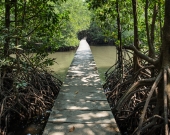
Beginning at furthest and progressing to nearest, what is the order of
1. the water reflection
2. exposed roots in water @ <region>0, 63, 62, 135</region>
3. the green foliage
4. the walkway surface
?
the water reflection → the green foliage → exposed roots in water @ <region>0, 63, 62, 135</region> → the walkway surface

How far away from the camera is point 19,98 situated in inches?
173

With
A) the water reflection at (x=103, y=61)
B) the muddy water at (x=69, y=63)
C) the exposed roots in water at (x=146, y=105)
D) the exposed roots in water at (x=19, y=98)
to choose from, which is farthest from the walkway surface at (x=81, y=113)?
the water reflection at (x=103, y=61)

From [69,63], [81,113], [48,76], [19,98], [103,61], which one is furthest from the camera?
[103,61]

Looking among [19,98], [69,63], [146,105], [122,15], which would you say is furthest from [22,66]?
[69,63]

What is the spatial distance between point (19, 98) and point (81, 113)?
1662 mm

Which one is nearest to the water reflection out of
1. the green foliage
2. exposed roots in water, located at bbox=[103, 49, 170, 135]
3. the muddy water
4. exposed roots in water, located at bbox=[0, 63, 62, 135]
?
the muddy water

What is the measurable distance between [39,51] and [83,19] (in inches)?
821

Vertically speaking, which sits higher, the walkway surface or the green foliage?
the green foliage

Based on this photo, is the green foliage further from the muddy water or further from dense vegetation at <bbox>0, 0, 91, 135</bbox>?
the muddy water

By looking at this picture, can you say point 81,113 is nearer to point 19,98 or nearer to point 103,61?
point 19,98

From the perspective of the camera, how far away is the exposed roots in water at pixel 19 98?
402cm

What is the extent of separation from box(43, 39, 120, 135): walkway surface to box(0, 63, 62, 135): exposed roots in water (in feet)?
2.29

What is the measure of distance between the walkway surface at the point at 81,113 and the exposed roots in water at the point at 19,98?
70 centimetres

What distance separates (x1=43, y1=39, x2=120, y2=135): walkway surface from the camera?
290cm
